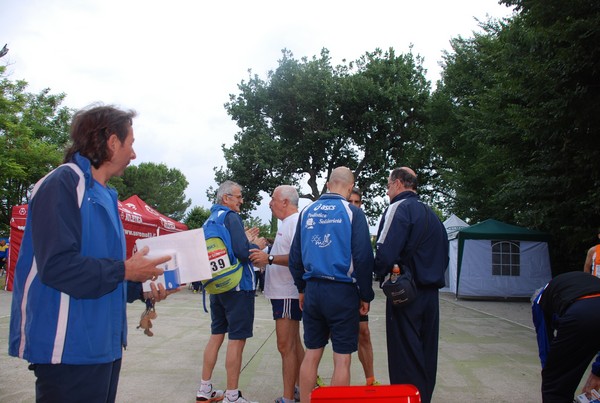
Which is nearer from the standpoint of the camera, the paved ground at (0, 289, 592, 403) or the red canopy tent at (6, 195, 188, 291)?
the paved ground at (0, 289, 592, 403)

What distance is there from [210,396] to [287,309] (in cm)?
102

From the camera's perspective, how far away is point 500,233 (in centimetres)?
1502

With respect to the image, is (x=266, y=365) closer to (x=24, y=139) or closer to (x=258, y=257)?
(x=258, y=257)

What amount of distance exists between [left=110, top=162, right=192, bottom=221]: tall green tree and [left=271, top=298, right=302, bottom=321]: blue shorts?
167ft

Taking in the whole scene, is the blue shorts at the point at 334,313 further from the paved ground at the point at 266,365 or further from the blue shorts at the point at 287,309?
the paved ground at the point at 266,365

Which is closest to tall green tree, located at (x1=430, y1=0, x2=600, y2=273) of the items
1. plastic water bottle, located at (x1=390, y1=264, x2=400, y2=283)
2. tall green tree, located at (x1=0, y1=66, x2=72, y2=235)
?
plastic water bottle, located at (x1=390, y1=264, x2=400, y2=283)

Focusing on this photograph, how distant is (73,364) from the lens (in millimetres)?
1788

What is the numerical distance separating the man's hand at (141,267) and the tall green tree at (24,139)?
16932 mm

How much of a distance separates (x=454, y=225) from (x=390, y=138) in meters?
10.3

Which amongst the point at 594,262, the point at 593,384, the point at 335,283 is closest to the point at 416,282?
the point at 335,283

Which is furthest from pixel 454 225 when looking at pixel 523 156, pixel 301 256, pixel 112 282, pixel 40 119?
pixel 40 119

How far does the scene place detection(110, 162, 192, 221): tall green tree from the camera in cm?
5631

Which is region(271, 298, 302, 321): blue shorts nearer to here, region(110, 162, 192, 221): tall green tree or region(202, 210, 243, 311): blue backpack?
region(202, 210, 243, 311): blue backpack

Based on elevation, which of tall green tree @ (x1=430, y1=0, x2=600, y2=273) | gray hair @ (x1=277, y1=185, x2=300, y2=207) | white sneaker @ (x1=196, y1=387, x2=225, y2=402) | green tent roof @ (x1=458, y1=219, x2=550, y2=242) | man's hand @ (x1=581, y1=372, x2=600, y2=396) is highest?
tall green tree @ (x1=430, y1=0, x2=600, y2=273)
